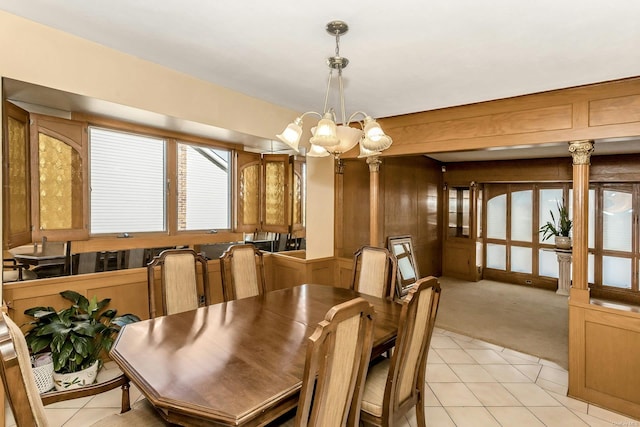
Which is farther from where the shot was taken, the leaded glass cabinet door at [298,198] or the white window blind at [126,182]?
the leaded glass cabinet door at [298,198]

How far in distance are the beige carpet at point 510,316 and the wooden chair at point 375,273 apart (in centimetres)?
176

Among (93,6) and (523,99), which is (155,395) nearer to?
(93,6)

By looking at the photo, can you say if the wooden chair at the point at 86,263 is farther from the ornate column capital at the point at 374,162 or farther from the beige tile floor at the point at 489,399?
the ornate column capital at the point at 374,162

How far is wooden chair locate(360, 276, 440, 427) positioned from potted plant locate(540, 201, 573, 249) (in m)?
5.12

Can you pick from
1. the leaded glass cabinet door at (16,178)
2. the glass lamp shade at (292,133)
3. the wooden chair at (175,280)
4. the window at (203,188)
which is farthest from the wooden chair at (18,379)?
the window at (203,188)

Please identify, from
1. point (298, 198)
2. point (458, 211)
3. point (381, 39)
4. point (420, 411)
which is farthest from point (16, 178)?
point (458, 211)

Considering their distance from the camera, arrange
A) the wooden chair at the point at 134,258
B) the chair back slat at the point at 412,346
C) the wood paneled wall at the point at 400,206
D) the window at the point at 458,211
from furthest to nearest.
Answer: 1. the window at the point at 458,211
2. the wood paneled wall at the point at 400,206
3. the wooden chair at the point at 134,258
4. the chair back slat at the point at 412,346

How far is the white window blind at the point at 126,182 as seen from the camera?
3.01 meters

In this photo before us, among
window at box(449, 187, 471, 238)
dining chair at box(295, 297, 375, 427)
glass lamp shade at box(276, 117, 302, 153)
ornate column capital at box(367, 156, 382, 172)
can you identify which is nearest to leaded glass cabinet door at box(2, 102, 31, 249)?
glass lamp shade at box(276, 117, 302, 153)

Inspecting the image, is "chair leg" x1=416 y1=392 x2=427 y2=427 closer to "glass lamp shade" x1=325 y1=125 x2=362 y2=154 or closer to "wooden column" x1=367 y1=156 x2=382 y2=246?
"glass lamp shade" x1=325 y1=125 x2=362 y2=154

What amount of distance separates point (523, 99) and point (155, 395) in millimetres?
3463

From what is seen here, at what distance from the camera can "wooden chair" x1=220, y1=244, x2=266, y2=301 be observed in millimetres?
2874

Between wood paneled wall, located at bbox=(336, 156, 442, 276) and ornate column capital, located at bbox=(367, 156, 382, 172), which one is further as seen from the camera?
wood paneled wall, located at bbox=(336, 156, 442, 276)

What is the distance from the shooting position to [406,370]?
183cm
